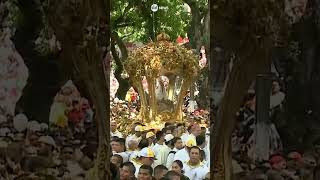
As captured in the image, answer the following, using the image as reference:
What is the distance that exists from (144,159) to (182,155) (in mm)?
399

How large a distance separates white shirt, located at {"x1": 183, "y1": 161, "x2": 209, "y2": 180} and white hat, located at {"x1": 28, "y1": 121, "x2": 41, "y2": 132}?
2515 mm

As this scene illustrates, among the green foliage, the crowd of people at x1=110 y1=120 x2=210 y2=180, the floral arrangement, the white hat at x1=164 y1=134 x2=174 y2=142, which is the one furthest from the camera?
the green foliage

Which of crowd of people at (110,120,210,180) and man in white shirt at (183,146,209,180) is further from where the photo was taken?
man in white shirt at (183,146,209,180)

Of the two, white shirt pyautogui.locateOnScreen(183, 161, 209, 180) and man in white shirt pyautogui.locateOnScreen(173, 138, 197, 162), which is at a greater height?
man in white shirt pyautogui.locateOnScreen(173, 138, 197, 162)

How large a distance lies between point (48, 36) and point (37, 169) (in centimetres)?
81

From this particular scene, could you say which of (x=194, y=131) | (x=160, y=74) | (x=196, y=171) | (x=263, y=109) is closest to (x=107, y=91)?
(x=263, y=109)

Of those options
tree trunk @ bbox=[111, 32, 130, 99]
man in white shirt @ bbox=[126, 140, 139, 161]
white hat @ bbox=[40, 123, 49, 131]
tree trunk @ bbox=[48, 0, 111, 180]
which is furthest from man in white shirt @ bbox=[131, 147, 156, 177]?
tree trunk @ bbox=[111, 32, 130, 99]

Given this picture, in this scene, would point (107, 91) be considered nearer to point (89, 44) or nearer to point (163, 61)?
point (89, 44)

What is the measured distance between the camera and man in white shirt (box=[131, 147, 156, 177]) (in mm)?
6837

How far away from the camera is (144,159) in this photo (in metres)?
6.90

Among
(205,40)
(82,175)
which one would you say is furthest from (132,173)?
(205,40)

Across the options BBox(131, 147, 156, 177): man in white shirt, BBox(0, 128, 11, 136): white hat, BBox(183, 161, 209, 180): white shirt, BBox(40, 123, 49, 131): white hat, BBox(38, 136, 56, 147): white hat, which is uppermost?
BBox(40, 123, 49, 131): white hat

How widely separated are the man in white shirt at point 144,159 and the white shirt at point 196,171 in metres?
0.38

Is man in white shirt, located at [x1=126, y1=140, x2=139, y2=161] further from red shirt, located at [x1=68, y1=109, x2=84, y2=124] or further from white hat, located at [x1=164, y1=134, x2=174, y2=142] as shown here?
red shirt, located at [x1=68, y1=109, x2=84, y2=124]
